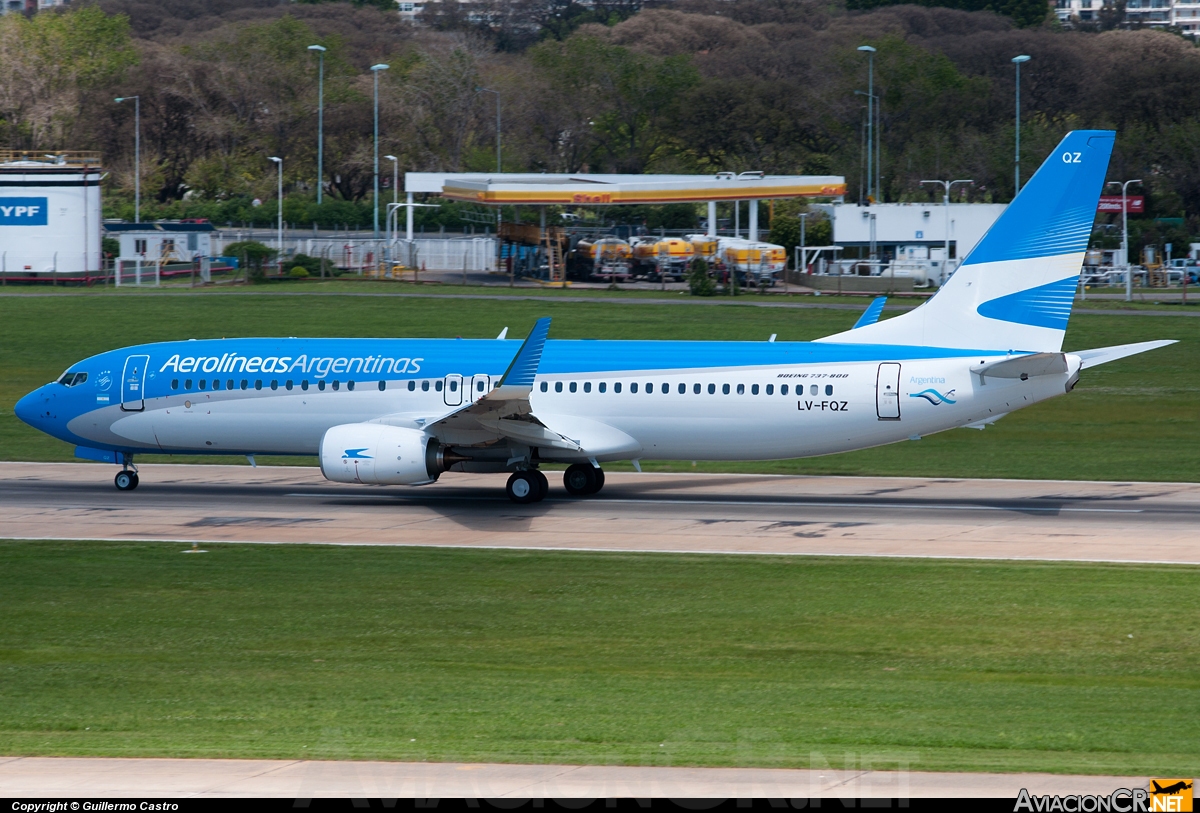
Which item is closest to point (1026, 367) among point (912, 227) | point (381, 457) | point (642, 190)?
point (381, 457)

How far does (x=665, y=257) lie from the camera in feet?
297

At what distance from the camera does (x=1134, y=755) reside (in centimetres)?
1555

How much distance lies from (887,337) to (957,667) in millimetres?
15730

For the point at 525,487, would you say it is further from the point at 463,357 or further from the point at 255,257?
the point at 255,257

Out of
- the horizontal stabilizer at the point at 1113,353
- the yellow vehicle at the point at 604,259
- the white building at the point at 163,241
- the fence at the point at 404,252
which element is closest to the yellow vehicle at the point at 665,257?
the yellow vehicle at the point at 604,259

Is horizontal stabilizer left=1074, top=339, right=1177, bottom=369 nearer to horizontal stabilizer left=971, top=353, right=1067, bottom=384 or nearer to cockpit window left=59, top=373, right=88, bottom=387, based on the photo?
horizontal stabilizer left=971, top=353, right=1067, bottom=384

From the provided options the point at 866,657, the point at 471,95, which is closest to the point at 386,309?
the point at 866,657

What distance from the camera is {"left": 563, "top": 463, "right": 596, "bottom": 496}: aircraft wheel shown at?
37156mm

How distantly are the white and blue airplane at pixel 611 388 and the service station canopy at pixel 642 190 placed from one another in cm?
5119

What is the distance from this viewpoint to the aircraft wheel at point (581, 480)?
37156mm

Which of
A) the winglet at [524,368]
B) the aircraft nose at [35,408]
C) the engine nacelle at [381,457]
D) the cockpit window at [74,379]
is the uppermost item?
the winglet at [524,368]

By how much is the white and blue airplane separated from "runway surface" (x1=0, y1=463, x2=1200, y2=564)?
4.27ft

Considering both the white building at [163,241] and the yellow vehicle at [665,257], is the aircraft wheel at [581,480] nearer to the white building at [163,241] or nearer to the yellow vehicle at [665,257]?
the yellow vehicle at [665,257]

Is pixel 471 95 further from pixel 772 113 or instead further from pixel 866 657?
pixel 866 657
